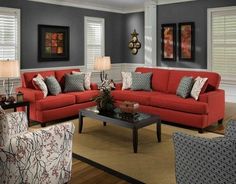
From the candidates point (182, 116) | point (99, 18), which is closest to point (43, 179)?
point (182, 116)

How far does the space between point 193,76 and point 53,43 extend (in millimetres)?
3612

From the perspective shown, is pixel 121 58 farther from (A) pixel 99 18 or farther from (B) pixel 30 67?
(B) pixel 30 67

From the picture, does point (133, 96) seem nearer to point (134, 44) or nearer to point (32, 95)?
point (32, 95)

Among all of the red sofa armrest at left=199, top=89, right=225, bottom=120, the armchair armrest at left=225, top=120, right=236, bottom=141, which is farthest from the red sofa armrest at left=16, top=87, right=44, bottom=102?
the armchair armrest at left=225, top=120, right=236, bottom=141

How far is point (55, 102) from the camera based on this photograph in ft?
16.7

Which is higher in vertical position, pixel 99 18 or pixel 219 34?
pixel 99 18

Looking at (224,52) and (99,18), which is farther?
(99,18)

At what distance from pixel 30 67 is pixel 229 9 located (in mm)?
4862

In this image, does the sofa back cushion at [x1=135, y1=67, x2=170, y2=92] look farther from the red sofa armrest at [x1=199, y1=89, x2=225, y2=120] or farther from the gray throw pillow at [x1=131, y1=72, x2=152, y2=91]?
the red sofa armrest at [x1=199, y1=89, x2=225, y2=120]

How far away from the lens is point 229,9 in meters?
6.55

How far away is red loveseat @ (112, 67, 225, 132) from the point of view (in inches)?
183

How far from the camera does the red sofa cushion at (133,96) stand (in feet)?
17.6

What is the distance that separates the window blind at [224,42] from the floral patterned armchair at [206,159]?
16.7 feet

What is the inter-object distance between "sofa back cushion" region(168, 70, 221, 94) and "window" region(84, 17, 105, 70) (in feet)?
9.92
